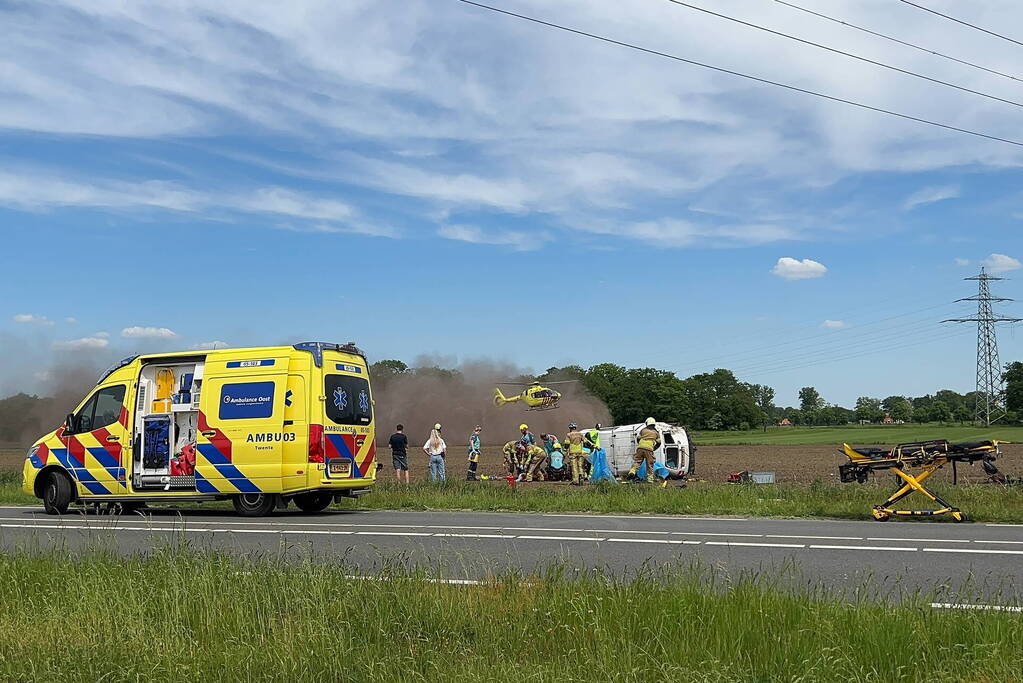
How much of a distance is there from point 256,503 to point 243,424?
4.64ft

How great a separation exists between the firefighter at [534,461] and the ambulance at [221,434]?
41.1ft

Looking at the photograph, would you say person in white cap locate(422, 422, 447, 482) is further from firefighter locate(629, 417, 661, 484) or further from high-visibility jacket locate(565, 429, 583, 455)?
firefighter locate(629, 417, 661, 484)

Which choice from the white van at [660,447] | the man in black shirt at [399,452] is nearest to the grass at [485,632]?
the man in black shirt at [399,452]

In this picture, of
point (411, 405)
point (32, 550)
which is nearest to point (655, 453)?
point (32, 550)

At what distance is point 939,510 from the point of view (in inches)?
598

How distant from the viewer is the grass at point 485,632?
5.35 metres

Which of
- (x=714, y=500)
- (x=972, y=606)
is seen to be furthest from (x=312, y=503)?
(x=972, y=606)

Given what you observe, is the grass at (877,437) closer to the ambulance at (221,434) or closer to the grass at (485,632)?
the ambulance at (221,434)

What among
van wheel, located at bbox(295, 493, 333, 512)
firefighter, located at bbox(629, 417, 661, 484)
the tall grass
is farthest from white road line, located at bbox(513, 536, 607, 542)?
firefighter, located at bbox(629, 417, 661, 484)

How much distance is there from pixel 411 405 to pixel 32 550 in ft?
244

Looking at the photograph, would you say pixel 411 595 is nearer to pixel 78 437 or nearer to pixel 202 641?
pixel 202 641

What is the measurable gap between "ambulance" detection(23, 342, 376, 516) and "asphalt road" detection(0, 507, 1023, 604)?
1.87 ft

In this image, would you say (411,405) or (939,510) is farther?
(411,405)

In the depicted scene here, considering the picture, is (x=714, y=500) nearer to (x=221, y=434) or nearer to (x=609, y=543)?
(x=609, y=543)
